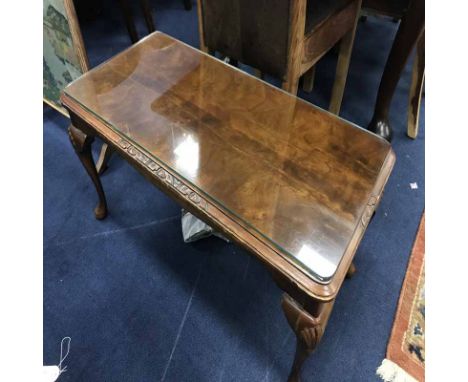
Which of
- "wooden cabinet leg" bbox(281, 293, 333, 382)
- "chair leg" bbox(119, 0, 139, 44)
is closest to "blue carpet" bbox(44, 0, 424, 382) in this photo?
"wooden cabinet leg" bbox(281, 293, 333, 382)

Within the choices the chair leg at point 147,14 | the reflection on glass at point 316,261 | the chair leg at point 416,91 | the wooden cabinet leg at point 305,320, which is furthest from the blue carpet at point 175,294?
the chair leg at point 147,14

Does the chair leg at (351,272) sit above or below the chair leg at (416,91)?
below

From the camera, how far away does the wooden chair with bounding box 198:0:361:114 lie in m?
1.05

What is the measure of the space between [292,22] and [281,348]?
93 centimetres

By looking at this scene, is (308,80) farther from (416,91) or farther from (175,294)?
(175,294)

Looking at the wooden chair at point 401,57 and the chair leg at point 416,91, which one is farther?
the chair leg at point 416,91

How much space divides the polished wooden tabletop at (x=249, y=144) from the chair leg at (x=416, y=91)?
774 mm

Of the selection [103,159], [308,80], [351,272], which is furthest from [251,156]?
[308,80]

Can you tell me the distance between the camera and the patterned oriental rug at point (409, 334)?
3.26 ft

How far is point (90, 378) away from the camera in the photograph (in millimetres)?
1015

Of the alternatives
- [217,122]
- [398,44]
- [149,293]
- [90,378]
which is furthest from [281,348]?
[398,44]

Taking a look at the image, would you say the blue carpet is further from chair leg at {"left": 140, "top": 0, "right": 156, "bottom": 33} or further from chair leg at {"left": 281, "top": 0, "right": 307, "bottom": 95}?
chair leg at {"left": 140, "top": 0, "right": 156, "bottom": 33}

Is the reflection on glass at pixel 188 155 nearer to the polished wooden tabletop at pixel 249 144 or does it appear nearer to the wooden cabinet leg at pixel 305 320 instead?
the polished wooden tabletop at pixel 249 144

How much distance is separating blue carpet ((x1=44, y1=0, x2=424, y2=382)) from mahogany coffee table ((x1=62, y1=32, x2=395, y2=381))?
211 mm
